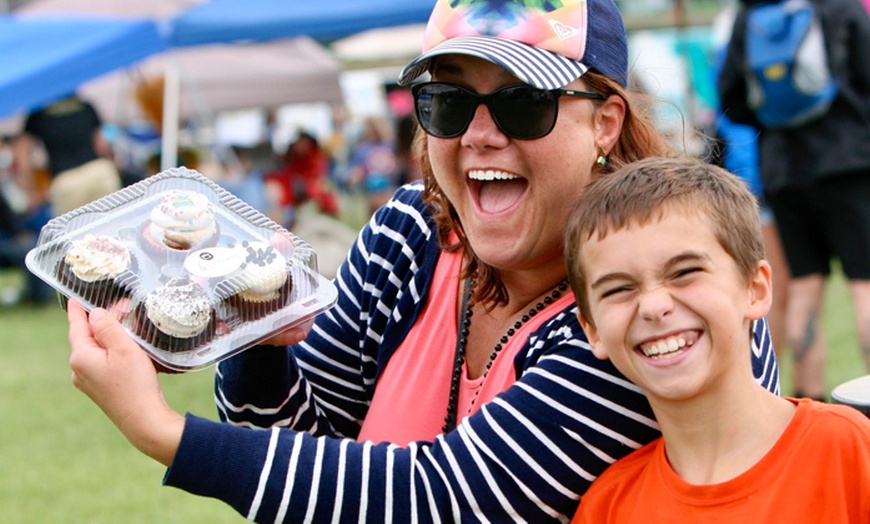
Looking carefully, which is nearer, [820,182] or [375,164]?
[820,182]

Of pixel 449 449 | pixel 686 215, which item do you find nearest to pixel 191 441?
pixel 449 449

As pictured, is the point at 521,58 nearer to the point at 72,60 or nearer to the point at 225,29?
the point at 225,29

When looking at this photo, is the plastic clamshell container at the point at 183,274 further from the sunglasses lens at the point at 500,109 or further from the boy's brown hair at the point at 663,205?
the boy's brown hair at the point at 663,205

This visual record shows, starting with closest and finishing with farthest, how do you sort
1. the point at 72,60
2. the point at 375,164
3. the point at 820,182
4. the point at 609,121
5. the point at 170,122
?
the point at 609,121 → the point at 820,182 → the point at 72,60 → the point at 170,122 → the point at 375,164

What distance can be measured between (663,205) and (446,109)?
46 cm

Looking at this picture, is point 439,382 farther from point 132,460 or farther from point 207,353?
point 132,460

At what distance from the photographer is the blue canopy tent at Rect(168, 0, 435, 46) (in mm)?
9312

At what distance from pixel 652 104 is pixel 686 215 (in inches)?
19.7

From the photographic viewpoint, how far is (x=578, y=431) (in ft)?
5.68

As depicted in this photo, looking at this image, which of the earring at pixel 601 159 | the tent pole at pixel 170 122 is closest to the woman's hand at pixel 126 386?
the earring at pixel 601 159

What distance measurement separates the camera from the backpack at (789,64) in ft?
15.6

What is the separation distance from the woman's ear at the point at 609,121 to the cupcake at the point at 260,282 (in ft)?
1.94

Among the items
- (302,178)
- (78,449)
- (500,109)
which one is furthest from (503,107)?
(302,178)

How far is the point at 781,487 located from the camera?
160 centimetres
